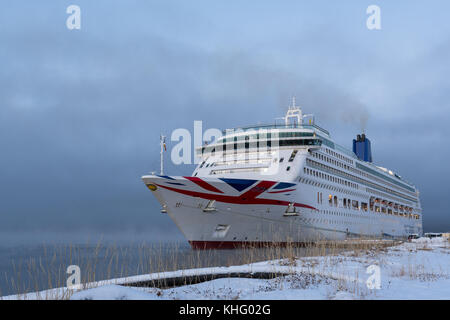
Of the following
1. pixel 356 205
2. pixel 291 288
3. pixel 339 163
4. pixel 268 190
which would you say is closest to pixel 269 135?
pixel 268 190

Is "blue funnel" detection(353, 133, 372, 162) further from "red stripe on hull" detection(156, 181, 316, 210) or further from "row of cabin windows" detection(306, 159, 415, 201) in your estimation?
"red stripe on hull" detection(156, 181, 316, 210)

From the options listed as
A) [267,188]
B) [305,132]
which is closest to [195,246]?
[267,188]

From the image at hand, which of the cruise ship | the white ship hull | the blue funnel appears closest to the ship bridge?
the cruise ship

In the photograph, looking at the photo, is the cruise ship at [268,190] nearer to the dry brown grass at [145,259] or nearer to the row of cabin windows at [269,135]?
the row of cabin windows at [269,135]

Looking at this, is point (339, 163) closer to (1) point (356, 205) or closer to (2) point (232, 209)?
(1) point (356, 205)

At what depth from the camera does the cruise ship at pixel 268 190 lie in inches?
838

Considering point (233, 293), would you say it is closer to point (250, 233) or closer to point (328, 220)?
point (250, 233)

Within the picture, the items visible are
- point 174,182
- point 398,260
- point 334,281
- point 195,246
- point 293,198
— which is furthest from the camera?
point 293,198

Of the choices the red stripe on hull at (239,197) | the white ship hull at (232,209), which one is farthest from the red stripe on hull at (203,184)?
the red stripe on hull at (239,197)

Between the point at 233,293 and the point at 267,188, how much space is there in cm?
1660

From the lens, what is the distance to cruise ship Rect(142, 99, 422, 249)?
69.9ft

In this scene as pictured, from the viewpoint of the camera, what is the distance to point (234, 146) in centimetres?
2777
